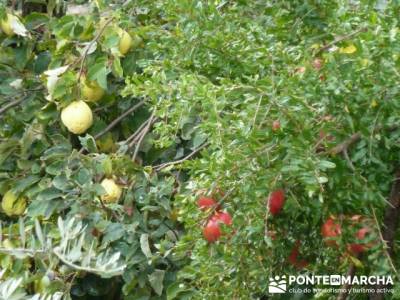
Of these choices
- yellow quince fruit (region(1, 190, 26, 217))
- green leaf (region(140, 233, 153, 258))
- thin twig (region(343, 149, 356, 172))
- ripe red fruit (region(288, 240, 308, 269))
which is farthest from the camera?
yellow quince fruit (region(1, 190, 26, 217))

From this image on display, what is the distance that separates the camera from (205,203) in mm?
1692

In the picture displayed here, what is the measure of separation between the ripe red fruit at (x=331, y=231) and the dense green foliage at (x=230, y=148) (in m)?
0.02

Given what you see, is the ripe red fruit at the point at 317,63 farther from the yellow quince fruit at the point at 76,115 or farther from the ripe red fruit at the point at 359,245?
the yellow quince fruit at the point at 76,115

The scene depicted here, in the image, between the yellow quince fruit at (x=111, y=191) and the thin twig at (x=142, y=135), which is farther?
the thin twig at (x=142, y=135)

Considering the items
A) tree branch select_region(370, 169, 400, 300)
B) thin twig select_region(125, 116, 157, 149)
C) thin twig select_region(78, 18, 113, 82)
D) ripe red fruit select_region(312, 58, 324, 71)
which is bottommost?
thin twig select_region(125, 116, 157, 149)

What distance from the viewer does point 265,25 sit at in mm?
1866

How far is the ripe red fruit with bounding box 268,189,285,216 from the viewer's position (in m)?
1.53

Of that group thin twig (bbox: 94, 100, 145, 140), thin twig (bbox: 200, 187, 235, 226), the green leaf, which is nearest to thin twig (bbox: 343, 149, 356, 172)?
thin twig (bbox: 200, 187, 235, 226)

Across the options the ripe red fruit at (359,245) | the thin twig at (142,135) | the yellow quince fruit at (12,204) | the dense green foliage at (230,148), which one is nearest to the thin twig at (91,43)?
the dense green foliage at (230,148)

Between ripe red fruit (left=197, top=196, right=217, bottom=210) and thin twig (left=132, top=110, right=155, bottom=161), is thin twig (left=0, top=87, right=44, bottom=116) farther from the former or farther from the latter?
ripe red fruit (left=197, top=196, right=217, bottom=210)

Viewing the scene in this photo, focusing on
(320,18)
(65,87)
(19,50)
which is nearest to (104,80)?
(65,87)

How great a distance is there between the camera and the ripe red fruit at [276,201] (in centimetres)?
153

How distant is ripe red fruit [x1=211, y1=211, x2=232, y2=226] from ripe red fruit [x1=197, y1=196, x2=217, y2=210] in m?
0.02

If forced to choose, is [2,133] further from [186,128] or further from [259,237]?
[259,237]
